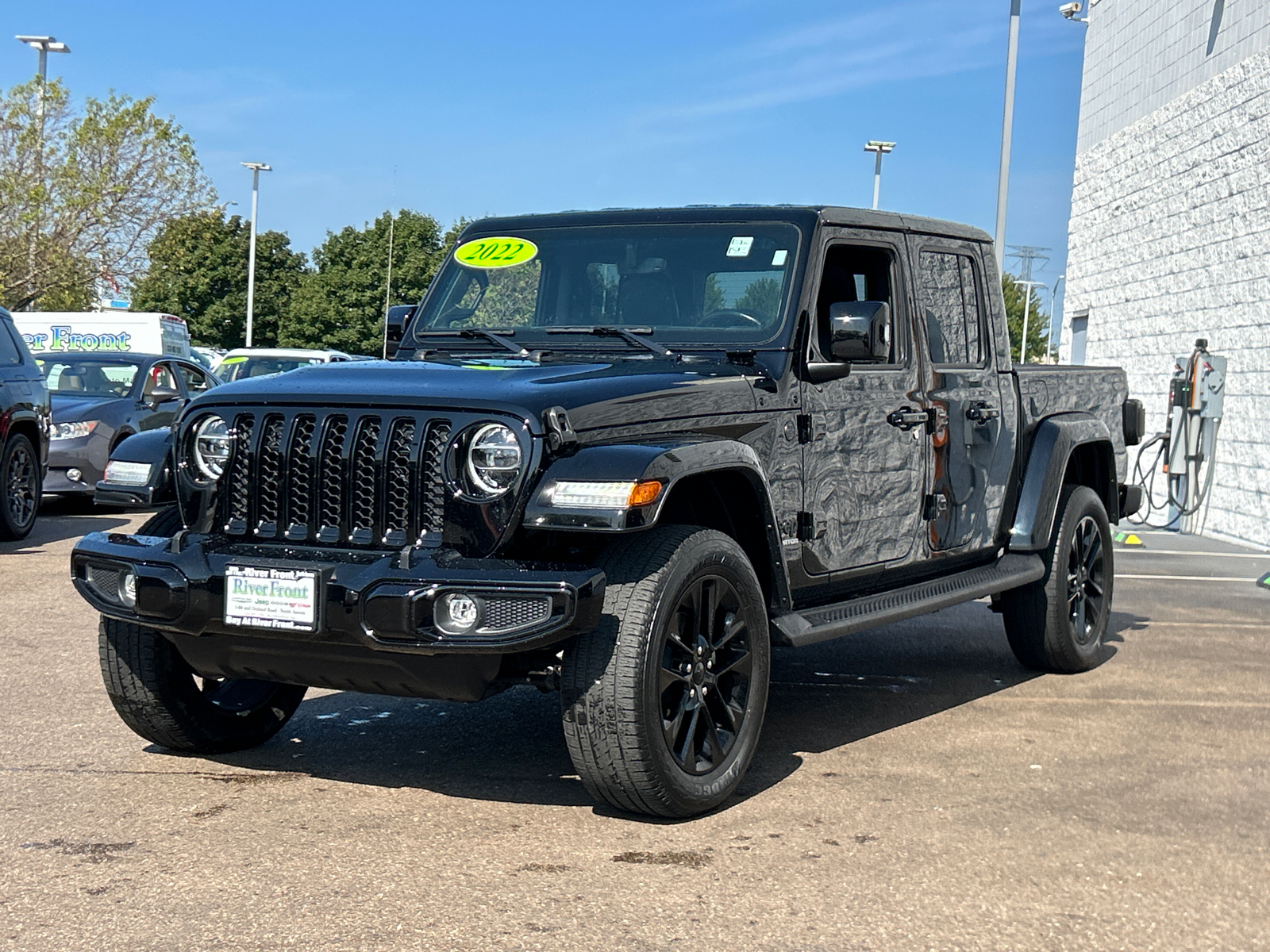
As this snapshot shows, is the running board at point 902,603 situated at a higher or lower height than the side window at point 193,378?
lower

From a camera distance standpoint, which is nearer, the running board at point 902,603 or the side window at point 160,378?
the running board at point 902,603

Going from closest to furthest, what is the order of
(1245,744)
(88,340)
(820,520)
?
(820,520) < (1245,744) < (88,340)

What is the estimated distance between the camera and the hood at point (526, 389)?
443 cm

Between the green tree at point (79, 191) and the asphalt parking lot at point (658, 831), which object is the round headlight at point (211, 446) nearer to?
the asphalt parking lot at point (658, 831)

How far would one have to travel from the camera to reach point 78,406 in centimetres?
1405

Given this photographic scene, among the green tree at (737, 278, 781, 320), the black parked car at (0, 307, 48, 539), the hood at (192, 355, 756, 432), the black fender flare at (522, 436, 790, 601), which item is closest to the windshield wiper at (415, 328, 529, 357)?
the hood at (192, 355, 756, 432)

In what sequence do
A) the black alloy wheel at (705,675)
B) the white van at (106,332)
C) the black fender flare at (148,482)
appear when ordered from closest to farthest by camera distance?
the black alloy wheel at (705,675) < the black fender flare at (148,482) < the white van at (106,332)

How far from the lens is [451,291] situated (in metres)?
6.06

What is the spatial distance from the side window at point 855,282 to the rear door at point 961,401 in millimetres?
248

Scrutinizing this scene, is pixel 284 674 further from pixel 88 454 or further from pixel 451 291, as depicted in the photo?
pixel 88 454

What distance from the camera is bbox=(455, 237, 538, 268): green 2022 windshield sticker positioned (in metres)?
5.98

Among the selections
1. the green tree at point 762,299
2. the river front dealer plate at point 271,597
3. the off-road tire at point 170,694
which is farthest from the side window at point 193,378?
the river front dealer plate at point 271,597

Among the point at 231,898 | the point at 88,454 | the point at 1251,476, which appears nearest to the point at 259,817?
the point at 231,898

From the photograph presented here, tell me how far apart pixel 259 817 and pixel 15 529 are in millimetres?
7867
